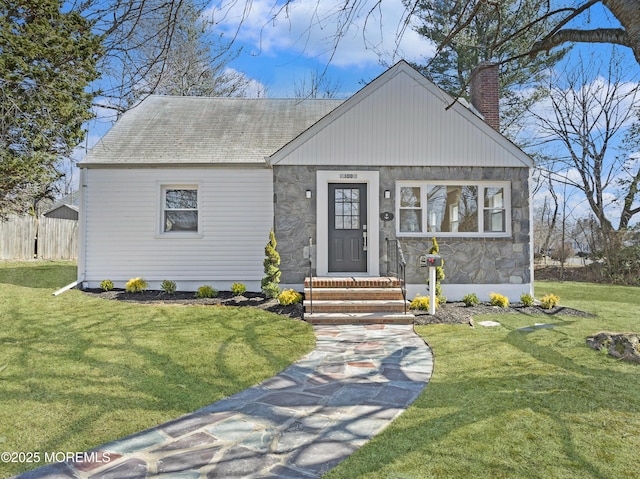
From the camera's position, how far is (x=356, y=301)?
8.13 meters

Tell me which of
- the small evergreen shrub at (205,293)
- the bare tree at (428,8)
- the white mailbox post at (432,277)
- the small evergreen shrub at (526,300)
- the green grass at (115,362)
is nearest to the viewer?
the green grass at (115,362)

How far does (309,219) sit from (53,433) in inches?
278

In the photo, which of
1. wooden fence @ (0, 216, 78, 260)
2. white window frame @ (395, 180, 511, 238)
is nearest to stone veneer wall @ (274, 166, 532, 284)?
white window frame @ (395, 180, 511, 238)

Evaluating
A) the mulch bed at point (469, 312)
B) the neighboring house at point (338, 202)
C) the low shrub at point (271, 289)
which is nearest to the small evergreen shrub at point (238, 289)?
the neighboring house at point (338, 202)

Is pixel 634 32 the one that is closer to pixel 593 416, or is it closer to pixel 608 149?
pixel 593 416

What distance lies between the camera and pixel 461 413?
3.38 meters

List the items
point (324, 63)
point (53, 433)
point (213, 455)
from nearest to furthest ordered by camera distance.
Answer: point (213, 455), point (53, 433), point (324, 63)

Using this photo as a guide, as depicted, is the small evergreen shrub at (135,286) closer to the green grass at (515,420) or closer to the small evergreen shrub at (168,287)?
the small evergreen shrub at (168,287)

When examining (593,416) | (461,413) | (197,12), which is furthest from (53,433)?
A: (593,416)

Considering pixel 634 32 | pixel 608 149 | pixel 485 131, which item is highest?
pixel 608 149

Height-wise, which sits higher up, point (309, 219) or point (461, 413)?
point (309, 219)

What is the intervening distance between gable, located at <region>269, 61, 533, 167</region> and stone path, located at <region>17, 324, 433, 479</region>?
5.85m

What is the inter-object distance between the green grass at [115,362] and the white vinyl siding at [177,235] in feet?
5.94

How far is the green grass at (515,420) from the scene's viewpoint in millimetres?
2578
